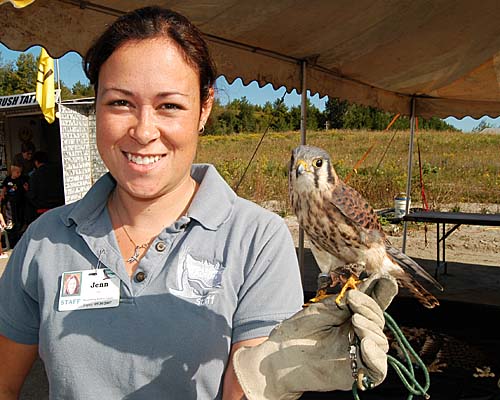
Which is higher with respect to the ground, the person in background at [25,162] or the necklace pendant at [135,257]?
the person in background at [25,162]

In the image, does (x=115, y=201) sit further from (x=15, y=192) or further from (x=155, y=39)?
(x=15, y=192)

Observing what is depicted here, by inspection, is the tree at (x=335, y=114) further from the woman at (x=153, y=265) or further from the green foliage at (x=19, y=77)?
the woman at (x=153, y=265)

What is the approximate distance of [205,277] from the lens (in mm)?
1149

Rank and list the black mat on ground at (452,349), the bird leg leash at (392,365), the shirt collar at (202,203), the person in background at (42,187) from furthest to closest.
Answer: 1. the person in background at (42,187)
2. the black mat on ground at (452,349)
3. the shirt collar at (202,203)
4. the bird leg leash at (392,365)

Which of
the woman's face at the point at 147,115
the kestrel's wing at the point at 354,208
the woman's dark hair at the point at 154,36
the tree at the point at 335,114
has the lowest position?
the kestrel's wing at the point at 354,208

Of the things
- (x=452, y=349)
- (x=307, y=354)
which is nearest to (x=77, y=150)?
(x=452, y=349)

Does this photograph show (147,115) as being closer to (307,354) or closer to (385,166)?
(307,354)

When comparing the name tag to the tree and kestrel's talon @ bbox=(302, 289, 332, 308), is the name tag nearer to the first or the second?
kestrel's talon @ bbox=(302, 289, 332, 308)

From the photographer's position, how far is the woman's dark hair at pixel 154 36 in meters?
1.13

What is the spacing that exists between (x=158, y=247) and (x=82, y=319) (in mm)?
256

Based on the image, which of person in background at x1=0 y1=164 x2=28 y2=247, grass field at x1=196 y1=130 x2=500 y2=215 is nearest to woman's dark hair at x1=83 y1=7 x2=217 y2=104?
grass field at x1=196 y1=130 x2=500 y2=215

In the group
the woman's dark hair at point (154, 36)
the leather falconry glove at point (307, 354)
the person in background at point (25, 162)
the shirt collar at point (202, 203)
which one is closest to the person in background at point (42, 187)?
the person in background at point (25, 162)

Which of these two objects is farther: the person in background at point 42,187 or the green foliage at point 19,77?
the green foliage at point 19,77

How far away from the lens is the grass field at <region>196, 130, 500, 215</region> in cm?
1238
